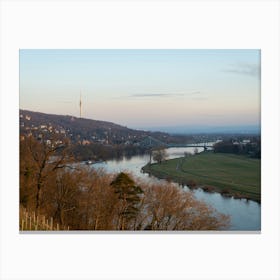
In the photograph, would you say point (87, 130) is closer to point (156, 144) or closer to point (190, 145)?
point (156, 144)

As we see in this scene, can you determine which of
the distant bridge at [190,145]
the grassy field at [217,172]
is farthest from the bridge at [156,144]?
the grassy field at [217,172]

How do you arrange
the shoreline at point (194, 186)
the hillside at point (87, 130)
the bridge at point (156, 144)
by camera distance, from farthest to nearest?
the bridge at point (156, 144) → the hillside at point (87, 130) → the shoreline at point (194, 186)

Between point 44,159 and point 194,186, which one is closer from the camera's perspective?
point 194,186

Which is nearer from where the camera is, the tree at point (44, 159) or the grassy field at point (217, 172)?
the grassy field at point (217, 172)

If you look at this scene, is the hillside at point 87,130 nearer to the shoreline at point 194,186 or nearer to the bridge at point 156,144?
the bridge at point 156,144

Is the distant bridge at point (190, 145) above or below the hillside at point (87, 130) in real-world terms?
below
